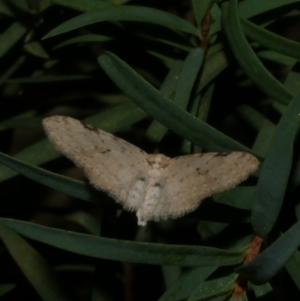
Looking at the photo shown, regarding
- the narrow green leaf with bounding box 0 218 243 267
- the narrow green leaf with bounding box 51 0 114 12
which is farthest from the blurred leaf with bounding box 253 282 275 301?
the narrow green leaf with bounding box 51 0 114 12

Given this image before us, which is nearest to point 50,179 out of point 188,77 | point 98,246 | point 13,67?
point 98,246

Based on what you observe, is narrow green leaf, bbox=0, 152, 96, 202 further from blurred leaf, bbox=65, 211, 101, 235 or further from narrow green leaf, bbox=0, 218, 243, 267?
blurred leaf, bbox=65, 211, 101, 235

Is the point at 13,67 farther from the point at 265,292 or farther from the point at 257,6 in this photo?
the point at 265,292

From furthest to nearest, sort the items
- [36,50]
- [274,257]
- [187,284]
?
[36,50] → [187,284] → [274,257]

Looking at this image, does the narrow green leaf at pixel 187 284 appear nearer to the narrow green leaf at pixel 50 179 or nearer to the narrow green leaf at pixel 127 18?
the narrow green leaf at pixel 50 179

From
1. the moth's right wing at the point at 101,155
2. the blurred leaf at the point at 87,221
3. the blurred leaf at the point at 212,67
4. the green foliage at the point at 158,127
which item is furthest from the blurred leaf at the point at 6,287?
the blurred leaf at the point at 212,67

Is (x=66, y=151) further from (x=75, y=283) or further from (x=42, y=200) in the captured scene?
(x=75, y=283)
